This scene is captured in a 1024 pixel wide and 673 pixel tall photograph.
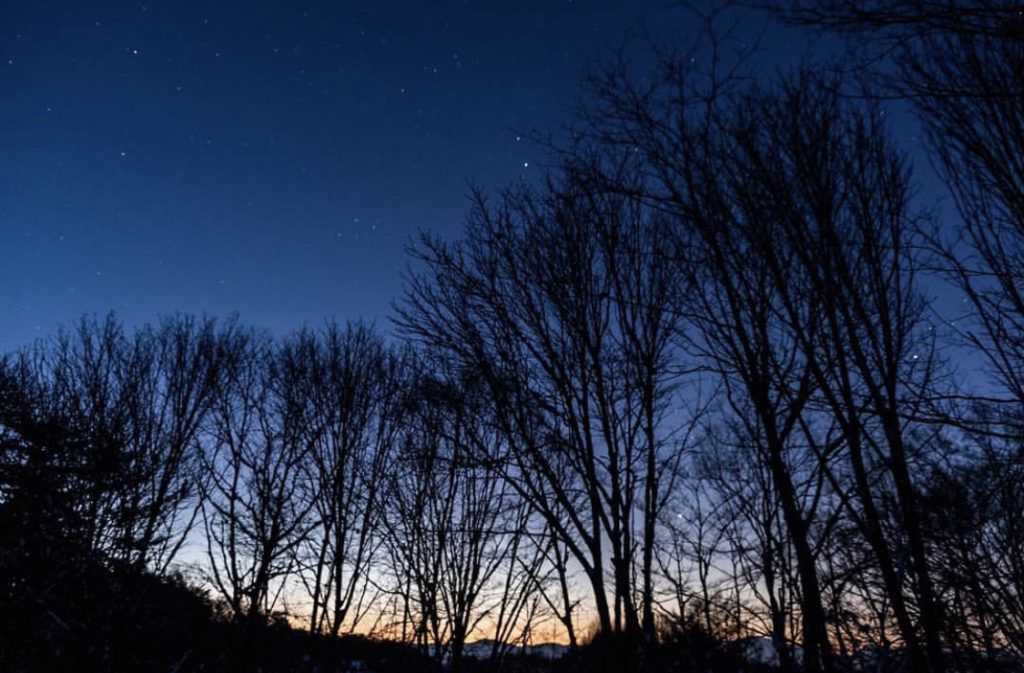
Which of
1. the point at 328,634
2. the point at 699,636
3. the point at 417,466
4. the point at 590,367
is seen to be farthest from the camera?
the point at 699,636

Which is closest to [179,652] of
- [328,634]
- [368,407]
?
[328,634]

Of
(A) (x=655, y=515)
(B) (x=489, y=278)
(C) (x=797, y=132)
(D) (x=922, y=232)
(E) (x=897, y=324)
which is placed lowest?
(A) (x=655, y=515)

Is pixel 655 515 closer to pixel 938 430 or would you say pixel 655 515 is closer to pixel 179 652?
pixel 938 430

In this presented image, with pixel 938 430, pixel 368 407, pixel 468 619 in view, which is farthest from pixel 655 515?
pixel 368 407

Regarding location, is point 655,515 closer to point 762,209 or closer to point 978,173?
point 762,209

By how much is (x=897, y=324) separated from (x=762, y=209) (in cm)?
137

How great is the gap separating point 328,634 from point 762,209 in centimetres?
1070

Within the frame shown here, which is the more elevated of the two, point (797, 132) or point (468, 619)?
point (797, 132)

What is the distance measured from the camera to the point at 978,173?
13.4 feet

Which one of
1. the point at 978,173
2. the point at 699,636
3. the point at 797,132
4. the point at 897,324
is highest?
the point at 797,132

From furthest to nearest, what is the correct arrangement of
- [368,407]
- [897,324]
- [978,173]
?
[368,407] → [897,324] → [978,173]

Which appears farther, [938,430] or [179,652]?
[179,652]

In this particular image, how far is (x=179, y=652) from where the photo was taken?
56.5 ft

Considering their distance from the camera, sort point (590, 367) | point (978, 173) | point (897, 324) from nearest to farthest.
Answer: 1. point (978, 173)
2. point (897, 324)
3. point (590, 367)
